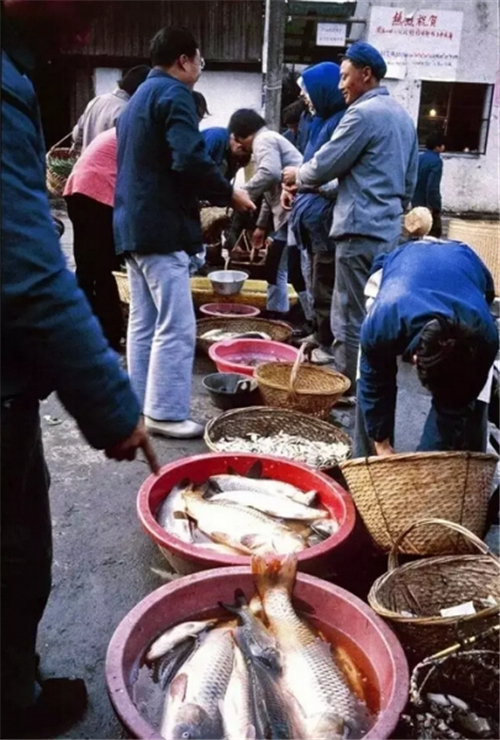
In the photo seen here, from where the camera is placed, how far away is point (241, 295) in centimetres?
786

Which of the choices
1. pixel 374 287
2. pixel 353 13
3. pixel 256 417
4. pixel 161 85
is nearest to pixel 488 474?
pixel 374 287

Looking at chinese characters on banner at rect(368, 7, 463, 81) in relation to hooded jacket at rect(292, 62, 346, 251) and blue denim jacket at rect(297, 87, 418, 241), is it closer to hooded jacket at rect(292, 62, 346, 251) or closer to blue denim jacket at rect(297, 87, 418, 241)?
hooded jacket at rect(292, 62, 346, 251)

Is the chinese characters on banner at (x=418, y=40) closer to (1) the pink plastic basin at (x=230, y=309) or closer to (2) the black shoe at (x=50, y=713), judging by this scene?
(1) the pink plastic basin at (x=230, y=309)

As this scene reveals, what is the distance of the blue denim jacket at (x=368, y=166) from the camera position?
17.4 feet

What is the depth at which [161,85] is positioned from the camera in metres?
4.46

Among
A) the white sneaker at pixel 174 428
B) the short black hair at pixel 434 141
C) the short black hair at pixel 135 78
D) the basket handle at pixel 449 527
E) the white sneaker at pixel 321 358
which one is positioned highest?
the short black hair at pixel 135 78

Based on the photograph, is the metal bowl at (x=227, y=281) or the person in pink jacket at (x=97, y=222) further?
the metal bowl at (x=227, y=281)

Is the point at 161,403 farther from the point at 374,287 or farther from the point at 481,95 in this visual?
the point at 481,95

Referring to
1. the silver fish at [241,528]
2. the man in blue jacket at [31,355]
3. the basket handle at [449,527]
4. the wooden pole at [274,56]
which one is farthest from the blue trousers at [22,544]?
the wooden pole at [274,56]

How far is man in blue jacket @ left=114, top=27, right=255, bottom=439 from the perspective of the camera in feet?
14.6

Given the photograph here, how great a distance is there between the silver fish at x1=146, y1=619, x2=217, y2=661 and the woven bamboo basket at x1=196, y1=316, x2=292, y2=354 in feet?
13.7

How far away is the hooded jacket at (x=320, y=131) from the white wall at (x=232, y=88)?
10685 millimetres

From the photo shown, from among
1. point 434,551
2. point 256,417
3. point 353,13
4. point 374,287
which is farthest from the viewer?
point 353,13

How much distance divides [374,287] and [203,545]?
159 centimetres
